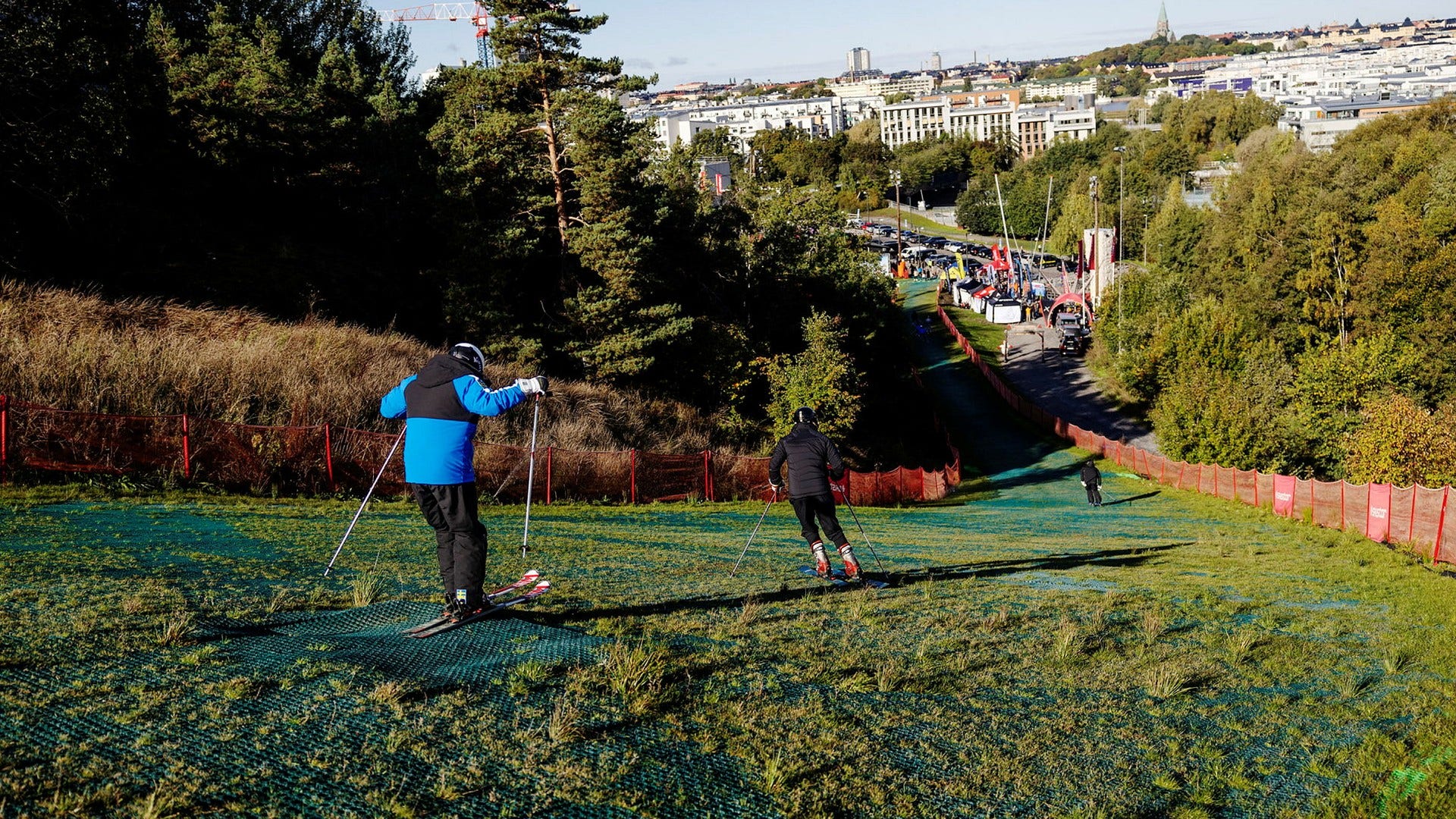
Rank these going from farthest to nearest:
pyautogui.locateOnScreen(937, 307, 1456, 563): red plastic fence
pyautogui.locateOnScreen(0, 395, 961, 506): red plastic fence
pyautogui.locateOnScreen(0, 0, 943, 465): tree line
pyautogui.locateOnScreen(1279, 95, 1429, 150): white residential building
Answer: pyautogui.locateOnScreen(1279, 95, 1429, 150): white residential building
pyautogui.locateOnScreen(0, 0, 943, 465): tree line
pyautogui.locateOnScreen(937, 307, 1456, 563): red plastic fence
pyautogui.locateOnScreen(0, 395, 961, 506): red plastic fence

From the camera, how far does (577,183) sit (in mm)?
36000

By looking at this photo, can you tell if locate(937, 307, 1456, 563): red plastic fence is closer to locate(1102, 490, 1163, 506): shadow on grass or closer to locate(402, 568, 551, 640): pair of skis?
locate(1102, 490, 1163, 506): shadow on grass

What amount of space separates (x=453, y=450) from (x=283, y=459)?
34.7 ft

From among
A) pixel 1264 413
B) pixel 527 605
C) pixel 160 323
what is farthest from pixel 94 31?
pixel 1264 413

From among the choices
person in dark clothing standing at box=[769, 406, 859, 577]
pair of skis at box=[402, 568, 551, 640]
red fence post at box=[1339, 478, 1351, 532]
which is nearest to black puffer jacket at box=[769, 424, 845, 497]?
person in dark clothing standing at box=[769, 406, 859, 577]

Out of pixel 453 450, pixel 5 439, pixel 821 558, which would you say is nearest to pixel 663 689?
pixel 453 450

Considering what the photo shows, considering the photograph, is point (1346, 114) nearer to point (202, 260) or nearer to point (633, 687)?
point (202, 260)

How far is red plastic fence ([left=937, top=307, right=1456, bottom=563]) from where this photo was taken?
2095 cm

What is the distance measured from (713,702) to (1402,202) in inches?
2720

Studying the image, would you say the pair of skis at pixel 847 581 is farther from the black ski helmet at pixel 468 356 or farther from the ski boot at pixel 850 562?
the black ski helmet at pixel 468 356

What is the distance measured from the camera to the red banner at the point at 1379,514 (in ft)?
73.6

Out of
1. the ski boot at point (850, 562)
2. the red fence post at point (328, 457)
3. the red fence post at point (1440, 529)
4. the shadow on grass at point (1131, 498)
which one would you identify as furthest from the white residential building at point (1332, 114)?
the ski boot at point (850, 562)

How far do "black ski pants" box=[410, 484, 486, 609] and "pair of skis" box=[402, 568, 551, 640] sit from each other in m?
0.15

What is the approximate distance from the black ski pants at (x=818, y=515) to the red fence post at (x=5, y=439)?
10.6m
